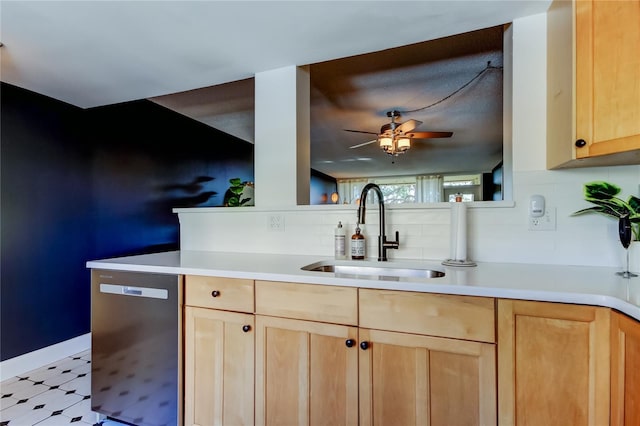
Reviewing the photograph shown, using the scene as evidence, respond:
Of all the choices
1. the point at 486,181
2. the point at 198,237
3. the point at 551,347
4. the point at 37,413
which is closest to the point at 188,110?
the point at 198,237

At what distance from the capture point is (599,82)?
1.16 meters

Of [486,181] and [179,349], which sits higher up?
[486,181]

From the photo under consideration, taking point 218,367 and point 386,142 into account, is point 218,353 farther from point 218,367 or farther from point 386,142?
point 386,142

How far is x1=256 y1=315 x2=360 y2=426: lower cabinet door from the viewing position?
120 centimetres

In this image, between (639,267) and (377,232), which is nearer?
→ (639,267)

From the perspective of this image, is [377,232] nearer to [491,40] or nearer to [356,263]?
[356,263]

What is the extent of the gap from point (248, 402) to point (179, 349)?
40cm

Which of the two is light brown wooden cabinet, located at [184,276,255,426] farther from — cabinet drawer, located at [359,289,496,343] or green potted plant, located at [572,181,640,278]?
green potted plant, located at [572,181,640,278]

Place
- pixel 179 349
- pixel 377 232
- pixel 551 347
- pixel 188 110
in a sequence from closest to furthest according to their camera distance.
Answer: pixel 551 347, pixel 179 349, pixel 377 232, pixel 188 110

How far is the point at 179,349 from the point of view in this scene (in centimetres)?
147

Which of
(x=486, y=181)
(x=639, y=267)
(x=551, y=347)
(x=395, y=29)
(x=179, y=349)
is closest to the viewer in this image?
(x=551, y=347)

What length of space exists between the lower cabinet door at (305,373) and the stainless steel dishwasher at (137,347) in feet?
1.45

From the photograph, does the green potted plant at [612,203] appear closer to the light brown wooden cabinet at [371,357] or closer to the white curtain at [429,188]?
the light brown wooden cabinet at [371,357]

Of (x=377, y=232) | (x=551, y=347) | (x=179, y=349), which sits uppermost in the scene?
(x=377, y=232)
